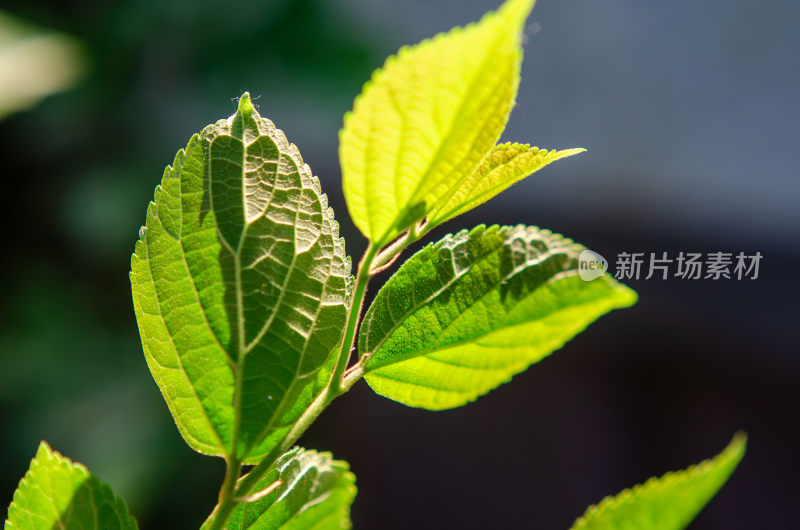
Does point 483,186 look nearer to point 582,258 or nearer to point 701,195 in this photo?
point 582,258

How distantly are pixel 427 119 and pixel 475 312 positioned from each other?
84mm

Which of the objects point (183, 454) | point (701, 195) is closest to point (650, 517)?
point (183, 454)

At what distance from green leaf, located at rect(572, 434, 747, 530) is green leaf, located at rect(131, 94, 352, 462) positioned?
0.13 m

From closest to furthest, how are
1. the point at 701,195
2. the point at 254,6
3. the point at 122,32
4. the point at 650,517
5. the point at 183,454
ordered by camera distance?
the point at 650,517 → the point at 183,454 → the point at 122,32 → the point at 254,6 → the point at 701,195

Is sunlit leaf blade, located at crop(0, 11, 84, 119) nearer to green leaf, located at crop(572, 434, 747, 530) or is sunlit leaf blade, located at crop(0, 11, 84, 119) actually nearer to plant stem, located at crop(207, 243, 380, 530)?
plant stem, located at crop(207, 243, 380, 530)

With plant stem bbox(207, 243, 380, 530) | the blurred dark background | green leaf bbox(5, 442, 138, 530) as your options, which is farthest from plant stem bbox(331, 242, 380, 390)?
the blurred dark background

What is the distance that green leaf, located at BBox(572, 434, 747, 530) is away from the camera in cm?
22

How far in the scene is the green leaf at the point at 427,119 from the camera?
0.72 ft

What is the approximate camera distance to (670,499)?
8.9 inches

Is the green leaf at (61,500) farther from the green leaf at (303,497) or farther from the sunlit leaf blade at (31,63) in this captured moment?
the sunlit leaf blade at (31,63)

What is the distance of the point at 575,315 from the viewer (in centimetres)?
24

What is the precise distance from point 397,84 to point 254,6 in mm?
2105
